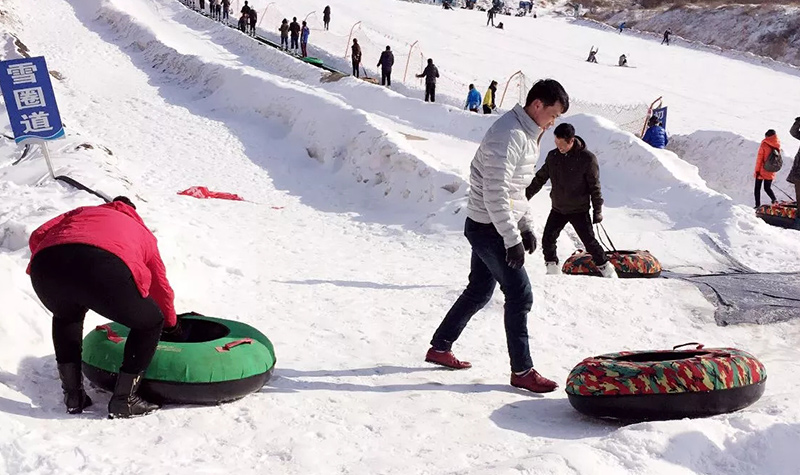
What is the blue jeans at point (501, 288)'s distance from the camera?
4367 millimetres

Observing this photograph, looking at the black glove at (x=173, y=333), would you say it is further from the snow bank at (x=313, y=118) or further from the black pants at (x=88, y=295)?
the snow bank at (x=313, y=118)

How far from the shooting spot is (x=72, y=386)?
367 cm

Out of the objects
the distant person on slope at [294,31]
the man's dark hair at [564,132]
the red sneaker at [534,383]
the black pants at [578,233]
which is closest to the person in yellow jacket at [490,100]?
the distant person on slope at [294,31]

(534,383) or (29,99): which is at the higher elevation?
(29,99)

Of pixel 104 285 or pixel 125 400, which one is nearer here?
pixel 104 285

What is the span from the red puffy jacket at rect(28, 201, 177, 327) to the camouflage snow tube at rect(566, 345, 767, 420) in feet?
7.75

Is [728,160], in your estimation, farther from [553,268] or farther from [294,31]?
[294,31]

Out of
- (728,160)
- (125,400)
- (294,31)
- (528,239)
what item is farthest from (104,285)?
(294,31)

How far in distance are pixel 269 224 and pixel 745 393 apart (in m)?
6.86

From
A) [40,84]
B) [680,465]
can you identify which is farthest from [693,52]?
[680,465]

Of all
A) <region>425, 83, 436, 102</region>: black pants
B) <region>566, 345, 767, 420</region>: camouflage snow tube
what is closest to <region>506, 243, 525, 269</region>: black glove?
<region>566, 345, 767, 420</region>: camouflage snow tube

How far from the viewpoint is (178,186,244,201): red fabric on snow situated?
1065cm

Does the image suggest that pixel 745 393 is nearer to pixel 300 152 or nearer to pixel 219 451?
pixel 219 451

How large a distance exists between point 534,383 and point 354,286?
115 inches
